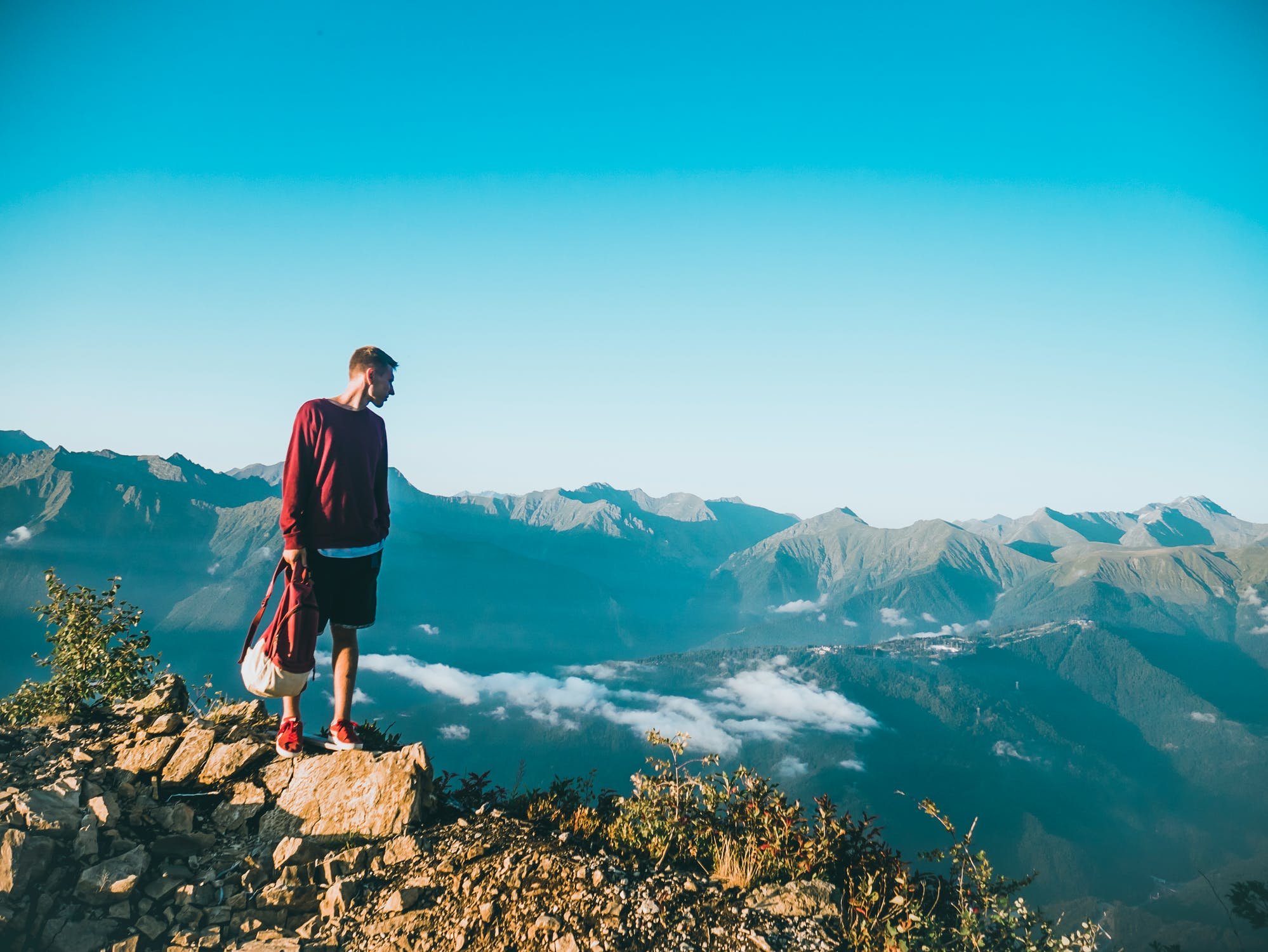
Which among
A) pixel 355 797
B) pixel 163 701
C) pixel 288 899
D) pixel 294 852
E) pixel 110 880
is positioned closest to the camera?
pixel 110 880

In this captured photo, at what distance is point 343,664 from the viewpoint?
526 centimetres

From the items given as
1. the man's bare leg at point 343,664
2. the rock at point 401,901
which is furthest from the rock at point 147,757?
the rock at point 401,901

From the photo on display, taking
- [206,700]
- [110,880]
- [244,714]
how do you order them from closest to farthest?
[110,880], [244,714], [206,700]

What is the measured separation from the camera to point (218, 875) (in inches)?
158

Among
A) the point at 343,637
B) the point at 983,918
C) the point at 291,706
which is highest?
the point at 343,637

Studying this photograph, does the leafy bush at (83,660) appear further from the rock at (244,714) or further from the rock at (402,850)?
the rock at (402,850)

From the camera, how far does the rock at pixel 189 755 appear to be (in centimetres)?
489

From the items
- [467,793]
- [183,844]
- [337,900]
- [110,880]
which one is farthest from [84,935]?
[467,793]

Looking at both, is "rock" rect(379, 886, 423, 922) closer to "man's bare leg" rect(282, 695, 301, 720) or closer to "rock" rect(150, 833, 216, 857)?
"rock" rect(150, 833, 216, 857)

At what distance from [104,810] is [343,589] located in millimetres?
2083

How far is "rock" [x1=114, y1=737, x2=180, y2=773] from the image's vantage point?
16.1ft

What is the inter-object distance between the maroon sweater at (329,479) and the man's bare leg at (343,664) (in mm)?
810

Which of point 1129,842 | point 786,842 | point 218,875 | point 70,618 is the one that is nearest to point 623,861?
point 786,842

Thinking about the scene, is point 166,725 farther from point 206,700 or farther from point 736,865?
point 736,865
